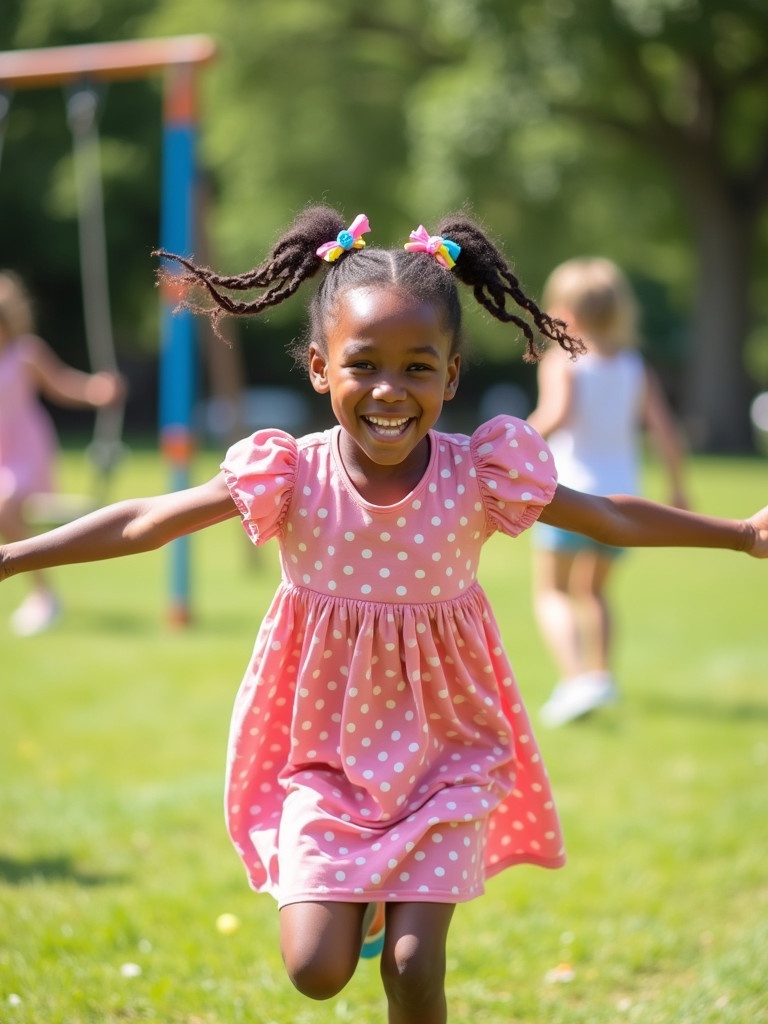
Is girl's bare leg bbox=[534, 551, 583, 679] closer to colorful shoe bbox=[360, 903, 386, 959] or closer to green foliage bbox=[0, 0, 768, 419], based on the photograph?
colorful shoe bbox=[360, 903, 386, 959]

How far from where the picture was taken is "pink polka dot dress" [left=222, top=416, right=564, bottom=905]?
117 inches

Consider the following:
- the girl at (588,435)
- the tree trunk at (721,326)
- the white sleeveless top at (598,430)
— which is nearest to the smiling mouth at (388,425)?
the girl at (588,435)

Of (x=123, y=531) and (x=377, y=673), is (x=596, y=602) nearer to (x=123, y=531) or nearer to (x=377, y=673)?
(x=377, y=673)

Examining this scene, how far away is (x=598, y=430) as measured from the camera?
6.68m

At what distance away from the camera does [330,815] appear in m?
2.97

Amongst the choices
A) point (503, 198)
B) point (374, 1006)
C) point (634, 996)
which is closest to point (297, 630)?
point (374, 1006)

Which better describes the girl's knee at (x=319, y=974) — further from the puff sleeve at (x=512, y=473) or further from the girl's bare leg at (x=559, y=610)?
the girl's bare leg at (x=559, y=610)

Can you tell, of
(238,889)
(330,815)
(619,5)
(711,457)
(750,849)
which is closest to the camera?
(330,815)

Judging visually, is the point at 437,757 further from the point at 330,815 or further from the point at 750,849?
the point at 750,849

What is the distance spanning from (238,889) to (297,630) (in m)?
1.56

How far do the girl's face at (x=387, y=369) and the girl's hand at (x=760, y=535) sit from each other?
0.87m

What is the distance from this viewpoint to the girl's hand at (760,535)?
3.26 m

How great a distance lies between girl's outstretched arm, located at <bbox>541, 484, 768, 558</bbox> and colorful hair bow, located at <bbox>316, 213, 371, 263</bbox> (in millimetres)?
756

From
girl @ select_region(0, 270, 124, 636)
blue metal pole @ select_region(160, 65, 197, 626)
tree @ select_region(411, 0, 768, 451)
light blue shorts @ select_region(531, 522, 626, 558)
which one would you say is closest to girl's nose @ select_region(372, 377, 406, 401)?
light blue shorts @ select_region(531, 522, 626, 558)
